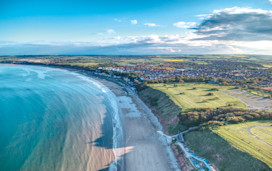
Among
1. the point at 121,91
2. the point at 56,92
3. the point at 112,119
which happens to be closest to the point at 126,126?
the point at 112,119

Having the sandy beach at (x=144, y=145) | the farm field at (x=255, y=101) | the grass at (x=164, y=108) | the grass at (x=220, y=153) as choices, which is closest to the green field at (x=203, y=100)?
the grass at (x=164, y=108)

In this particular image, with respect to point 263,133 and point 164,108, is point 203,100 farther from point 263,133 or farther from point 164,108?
point 263,133

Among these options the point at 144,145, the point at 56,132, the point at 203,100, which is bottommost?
the point at 144,145

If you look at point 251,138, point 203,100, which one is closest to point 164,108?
point 203,100

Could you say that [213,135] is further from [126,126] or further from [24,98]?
[24,98]

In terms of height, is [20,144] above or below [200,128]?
below

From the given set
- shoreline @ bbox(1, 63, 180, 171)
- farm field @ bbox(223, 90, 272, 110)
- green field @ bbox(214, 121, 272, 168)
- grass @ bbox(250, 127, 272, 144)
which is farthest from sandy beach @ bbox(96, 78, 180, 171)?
farm field @ bbox(223, 90, 272, 110)
